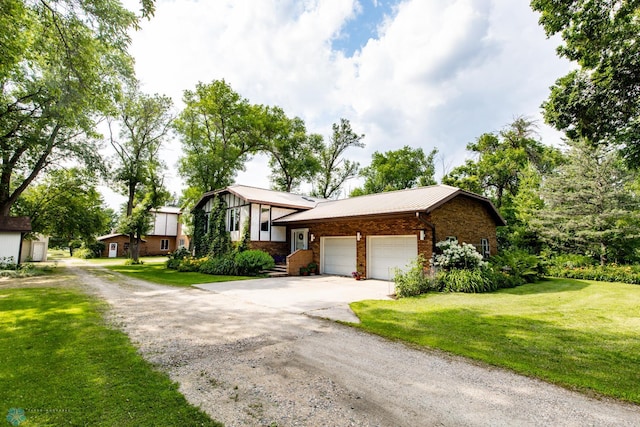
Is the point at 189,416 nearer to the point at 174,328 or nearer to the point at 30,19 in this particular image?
the point at 174,328

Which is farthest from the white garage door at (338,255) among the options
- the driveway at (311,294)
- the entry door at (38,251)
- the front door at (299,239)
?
the entry door at (38,251)

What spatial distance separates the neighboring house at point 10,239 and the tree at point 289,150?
20.1 metres

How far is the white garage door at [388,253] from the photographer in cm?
1228

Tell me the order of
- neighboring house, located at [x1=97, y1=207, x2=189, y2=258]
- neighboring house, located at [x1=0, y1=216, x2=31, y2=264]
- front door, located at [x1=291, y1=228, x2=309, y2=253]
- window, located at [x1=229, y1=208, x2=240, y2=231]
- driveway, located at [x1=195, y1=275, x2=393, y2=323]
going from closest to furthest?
driveway, located at [x1=195, y1=275, x2=393, y2=323] → neighboring house, located at [x1=0, y1=216, x2=31, y2=264] → front door, located at [x1=291, y1=228, x2=309, y2=253] → window, located at [x1=229, y1=208, x2=240, y2=231] → neighboring house, located at [x1=97, y1=207, x2=189, y2=258]

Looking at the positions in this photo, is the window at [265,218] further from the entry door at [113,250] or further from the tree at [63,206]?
the entry door at [113,250]

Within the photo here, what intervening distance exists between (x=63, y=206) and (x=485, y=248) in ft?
91.1

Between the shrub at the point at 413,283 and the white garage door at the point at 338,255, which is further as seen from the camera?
the white garage door at the point at 338,255

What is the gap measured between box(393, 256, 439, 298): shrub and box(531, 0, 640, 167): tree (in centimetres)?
695

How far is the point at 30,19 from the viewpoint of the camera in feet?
25.9

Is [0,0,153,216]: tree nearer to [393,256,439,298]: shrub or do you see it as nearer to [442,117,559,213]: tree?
[393,256,439,298]: shrub

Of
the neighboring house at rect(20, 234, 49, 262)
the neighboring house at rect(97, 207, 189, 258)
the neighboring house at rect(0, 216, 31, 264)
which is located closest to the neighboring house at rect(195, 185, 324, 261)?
the neighboring house at rect(0, 216, 31, 264)

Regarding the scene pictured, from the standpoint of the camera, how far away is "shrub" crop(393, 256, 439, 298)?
9.20 meters

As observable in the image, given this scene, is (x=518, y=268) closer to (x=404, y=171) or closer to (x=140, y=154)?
(x=404, y=171)

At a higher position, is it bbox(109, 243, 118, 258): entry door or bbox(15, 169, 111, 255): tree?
bbox(15, 169, 111, 255): tree
